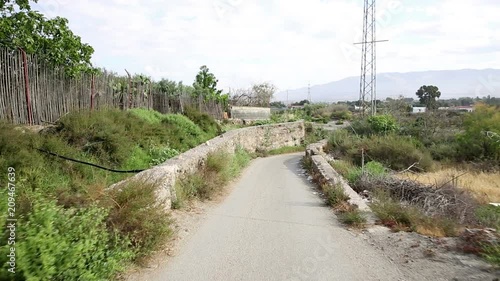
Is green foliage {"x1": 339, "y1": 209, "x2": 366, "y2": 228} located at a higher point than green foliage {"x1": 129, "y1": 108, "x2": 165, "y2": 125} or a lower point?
lower

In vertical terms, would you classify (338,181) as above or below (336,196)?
above

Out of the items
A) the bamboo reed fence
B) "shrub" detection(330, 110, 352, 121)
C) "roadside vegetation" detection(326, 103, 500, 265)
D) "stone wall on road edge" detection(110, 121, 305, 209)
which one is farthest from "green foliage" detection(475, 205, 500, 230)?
"shrub" detection(330, 110, 352, 121)

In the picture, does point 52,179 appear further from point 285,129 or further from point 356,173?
point 285,129

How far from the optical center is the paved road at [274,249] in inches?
171

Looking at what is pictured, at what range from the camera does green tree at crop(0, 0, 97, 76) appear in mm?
8298

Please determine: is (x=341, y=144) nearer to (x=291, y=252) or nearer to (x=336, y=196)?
(x=336, y=196)

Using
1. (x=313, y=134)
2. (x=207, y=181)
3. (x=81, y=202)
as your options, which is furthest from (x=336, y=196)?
(x=313, y=134)

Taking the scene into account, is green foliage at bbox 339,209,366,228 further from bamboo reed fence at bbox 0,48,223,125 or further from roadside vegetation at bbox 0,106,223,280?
bamboo reed fence at bbox 0,48,223,125

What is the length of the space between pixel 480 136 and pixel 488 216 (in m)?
15.0

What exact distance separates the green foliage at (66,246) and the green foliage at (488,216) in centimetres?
610

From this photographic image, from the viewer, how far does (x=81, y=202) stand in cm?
412

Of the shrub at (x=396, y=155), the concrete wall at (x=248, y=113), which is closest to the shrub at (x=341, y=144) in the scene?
the shrub at (x=396, y=155)

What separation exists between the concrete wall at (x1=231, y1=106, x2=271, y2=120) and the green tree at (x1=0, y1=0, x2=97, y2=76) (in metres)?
18.4

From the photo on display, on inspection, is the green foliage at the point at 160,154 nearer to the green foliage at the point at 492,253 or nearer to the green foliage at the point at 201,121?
the green foliage at the point at 201,121
